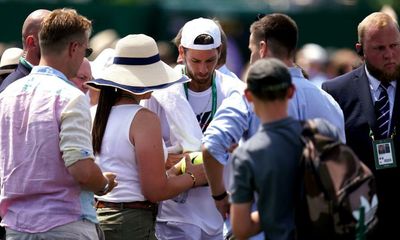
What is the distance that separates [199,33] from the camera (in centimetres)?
746

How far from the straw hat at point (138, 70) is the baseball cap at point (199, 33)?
472 millimetres

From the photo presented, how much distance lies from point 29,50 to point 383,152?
2.38 meters

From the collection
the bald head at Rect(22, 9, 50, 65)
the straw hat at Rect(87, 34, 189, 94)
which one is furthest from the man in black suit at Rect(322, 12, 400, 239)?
the bald head at Rect(22, 9, 50, 65)

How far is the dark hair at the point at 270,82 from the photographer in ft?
16.9

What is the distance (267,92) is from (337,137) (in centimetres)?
41

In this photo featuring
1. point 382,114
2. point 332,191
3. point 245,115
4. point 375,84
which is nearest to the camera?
point 332,191

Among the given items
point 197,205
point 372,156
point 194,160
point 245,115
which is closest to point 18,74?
point 194,160

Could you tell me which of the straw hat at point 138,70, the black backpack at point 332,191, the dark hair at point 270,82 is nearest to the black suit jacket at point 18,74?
the straw hat at point 138,70

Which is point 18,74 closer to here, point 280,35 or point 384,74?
point 280,35

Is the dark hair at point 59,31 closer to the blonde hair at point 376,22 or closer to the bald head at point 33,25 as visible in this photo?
the bald head at point 33,25

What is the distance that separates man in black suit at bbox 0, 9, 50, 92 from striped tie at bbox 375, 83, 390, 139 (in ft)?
7.34

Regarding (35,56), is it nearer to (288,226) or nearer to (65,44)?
(65,44)

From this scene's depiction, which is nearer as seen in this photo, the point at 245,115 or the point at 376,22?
the point at 245,115

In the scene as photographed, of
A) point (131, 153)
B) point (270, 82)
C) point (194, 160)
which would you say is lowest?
point (194, 160)
